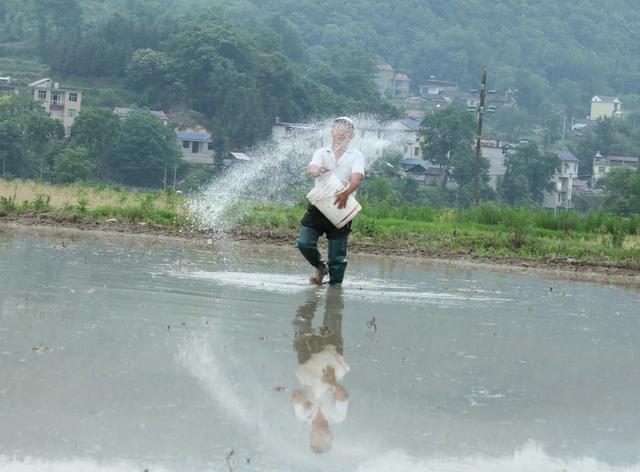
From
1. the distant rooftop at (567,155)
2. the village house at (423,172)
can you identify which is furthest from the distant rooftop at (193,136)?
the distant rooftop at (567,155)

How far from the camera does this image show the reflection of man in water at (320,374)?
22.2 feet

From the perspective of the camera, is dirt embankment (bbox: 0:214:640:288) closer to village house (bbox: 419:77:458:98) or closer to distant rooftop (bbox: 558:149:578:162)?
distant rooftop (bbox: 558:149:578:162)

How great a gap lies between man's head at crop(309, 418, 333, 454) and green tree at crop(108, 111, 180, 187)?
69.8 metres

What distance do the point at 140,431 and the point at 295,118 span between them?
92424 mm

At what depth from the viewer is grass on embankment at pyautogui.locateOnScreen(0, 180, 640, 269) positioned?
2002 centimetres

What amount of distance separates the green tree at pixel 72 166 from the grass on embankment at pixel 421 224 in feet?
132

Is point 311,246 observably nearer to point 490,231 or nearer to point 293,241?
point 293,241

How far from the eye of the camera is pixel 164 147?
82562mm

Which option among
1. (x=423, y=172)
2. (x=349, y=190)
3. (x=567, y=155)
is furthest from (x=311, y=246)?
(x=567, y=155)

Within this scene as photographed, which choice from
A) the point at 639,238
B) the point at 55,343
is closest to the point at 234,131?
the point at 639,238

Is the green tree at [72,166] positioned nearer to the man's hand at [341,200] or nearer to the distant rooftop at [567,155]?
the man's hand at [341,200]

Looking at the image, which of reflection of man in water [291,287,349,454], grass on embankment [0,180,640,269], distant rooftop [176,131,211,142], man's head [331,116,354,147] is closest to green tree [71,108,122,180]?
distant rooftop [176,131,211,142]

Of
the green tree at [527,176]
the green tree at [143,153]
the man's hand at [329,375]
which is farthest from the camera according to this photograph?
the green tree at [527,176]

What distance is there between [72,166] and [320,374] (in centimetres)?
6154
